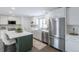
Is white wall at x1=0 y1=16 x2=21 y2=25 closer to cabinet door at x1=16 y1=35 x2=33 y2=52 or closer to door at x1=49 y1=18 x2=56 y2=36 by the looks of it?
cabinet door at x1=16 y1=35 x2=33 y2=52

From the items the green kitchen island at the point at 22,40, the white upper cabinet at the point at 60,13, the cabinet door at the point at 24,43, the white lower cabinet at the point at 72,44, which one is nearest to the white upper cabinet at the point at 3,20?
the green kitchen island at the point at 22,40

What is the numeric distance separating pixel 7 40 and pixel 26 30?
503 millimetres

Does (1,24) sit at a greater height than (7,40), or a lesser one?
greater

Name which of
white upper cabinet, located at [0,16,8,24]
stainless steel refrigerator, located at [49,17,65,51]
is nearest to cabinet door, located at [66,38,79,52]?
stainless steel refrigerator, located at [49,17,65,51]

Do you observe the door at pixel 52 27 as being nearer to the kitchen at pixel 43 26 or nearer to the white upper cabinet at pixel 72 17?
the kitchen at pixel 43 26

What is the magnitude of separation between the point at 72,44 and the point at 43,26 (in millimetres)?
1198

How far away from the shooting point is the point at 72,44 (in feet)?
9.64

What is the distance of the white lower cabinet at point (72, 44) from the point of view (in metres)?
2.76

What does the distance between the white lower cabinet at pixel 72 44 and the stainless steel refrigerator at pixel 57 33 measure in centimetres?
15

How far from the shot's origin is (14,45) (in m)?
1.98

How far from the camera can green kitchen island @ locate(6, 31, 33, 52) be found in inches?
80.0

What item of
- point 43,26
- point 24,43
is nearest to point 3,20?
point 24,43
